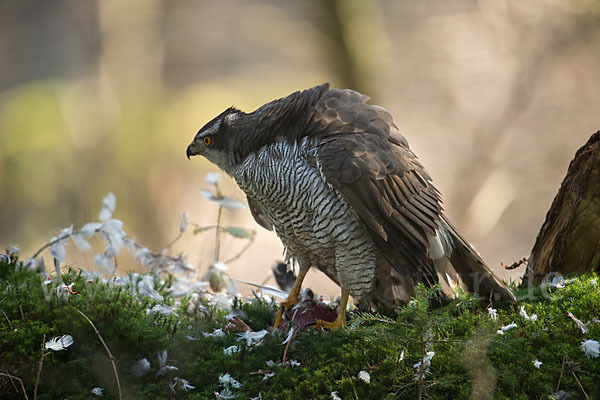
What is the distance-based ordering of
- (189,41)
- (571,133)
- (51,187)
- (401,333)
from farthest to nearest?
(189,41) → (571,133) → (51,187) → (401,333)

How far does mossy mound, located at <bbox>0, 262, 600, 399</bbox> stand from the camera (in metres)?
2.46

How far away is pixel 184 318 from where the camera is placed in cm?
329

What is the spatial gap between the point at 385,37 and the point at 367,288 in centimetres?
443

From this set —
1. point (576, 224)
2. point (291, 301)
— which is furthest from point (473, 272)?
point (291, 301)

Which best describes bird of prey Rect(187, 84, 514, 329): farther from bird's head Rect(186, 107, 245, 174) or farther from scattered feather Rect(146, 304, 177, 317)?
scattered feather Rect(146, 304, 177, 317)

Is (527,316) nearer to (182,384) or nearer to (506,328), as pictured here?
(506,328)

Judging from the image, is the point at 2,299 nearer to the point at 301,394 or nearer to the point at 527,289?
the point at 301,394

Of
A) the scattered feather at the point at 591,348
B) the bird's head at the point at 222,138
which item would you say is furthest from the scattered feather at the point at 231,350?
the scattered feather at the point at 591,348

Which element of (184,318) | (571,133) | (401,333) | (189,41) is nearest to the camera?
(401,333)

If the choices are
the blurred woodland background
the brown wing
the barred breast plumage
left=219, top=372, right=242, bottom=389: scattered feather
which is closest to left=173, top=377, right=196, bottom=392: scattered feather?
left=219, top=372, right=242, bottom=389: scattered feather

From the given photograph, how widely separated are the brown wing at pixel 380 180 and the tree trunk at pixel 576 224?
33.8 inches

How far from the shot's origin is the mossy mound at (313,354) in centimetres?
246

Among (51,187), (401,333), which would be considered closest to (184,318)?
(401,333)

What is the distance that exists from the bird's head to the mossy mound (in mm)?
1061
